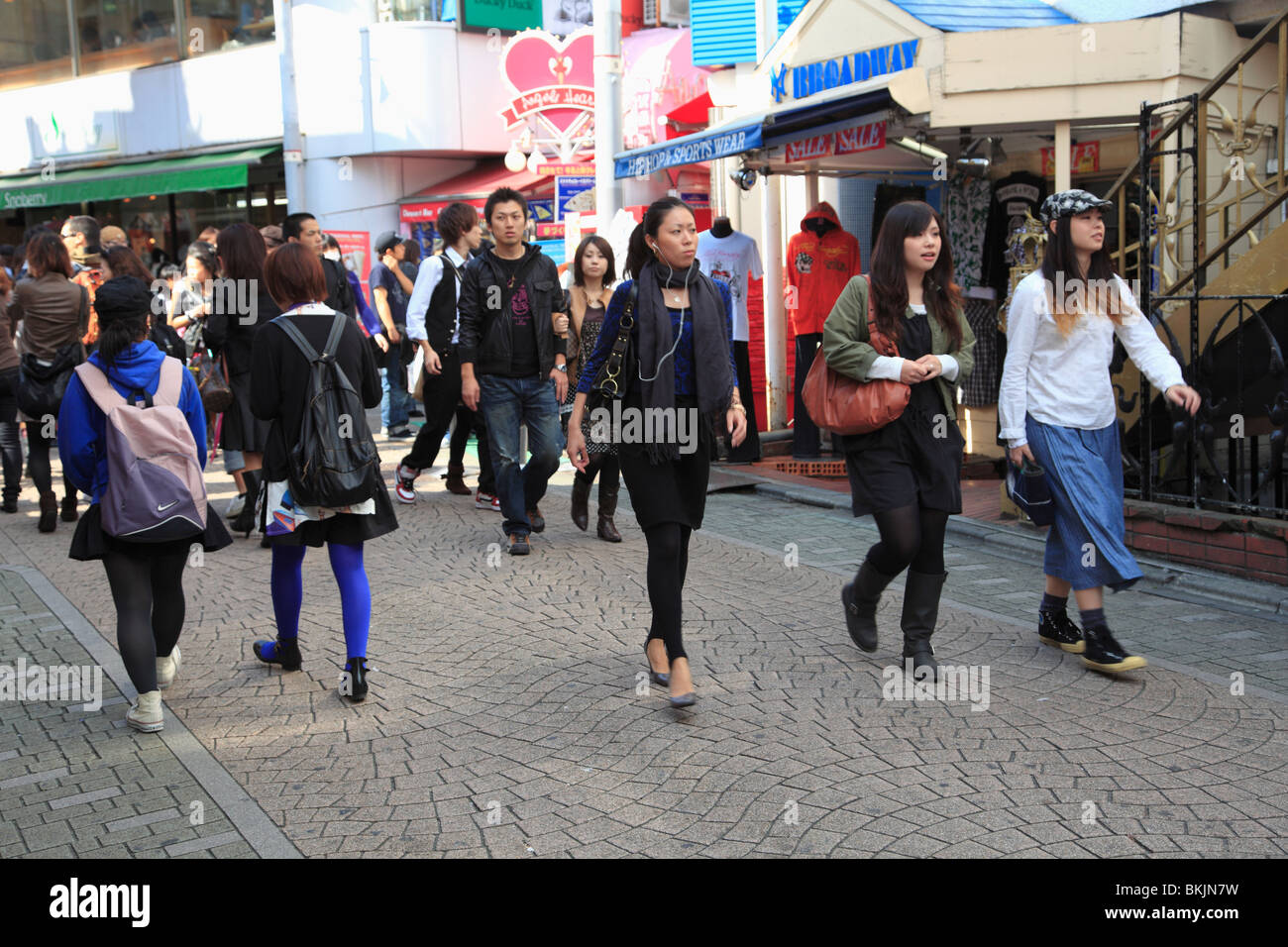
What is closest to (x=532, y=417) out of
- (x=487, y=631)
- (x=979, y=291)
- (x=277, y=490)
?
(x=487, y=631)

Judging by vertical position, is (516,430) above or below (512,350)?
below

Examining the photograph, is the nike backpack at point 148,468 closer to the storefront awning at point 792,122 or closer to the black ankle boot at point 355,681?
the black ankle boot at point 355,681

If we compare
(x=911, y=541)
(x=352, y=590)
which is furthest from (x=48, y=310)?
(x=911, y=541)

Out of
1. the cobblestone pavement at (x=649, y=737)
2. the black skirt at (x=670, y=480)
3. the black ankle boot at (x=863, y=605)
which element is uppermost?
the black skirt at (x=670, y=480)

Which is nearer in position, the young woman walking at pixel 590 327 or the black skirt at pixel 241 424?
the black skirt at pixel 241 424

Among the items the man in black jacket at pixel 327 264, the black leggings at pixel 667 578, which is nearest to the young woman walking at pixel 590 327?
the man in black jacket at pixel 327 264

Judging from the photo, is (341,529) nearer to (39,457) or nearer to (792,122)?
(39,457)

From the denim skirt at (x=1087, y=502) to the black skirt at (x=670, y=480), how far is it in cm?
141

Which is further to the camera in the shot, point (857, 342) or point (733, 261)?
point (733, 261)

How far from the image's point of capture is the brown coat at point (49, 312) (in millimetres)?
8523

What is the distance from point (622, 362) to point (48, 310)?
525cm

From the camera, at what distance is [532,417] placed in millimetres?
7762

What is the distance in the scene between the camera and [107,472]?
4.80 m

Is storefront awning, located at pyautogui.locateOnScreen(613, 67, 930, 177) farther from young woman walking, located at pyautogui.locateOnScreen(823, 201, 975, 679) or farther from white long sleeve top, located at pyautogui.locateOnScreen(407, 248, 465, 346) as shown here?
young woman walking, located at pyautogui.locateOnScreen(823, 201, 975, 679)
